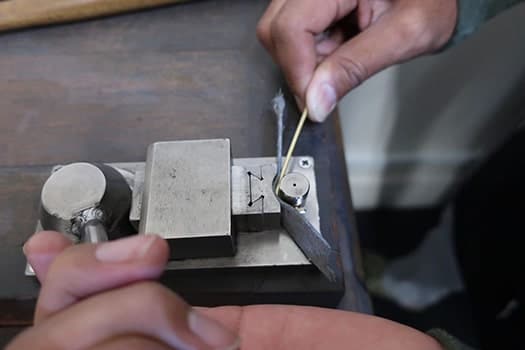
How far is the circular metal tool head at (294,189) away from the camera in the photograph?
1.46 ft

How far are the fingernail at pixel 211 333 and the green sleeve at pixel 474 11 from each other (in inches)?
19.8

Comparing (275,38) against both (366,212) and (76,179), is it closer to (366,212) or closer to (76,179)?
(76,179)

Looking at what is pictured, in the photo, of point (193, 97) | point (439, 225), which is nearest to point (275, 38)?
point (193, 97)

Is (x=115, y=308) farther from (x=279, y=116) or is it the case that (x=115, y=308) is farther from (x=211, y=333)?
(x=279, y=116)

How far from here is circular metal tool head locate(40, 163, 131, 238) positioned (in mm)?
413

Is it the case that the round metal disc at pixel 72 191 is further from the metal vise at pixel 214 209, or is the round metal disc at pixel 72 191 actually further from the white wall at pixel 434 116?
the white wall at pixel 434 116

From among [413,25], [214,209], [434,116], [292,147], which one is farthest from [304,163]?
[434,116]

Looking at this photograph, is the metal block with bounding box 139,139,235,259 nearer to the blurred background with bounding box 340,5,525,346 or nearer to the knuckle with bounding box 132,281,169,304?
the knuckle with bounding box 132,281,169,304

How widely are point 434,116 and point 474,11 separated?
0.39m

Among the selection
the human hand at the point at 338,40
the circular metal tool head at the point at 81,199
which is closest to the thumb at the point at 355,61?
the human hand at the point at 338,40

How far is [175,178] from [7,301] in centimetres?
19

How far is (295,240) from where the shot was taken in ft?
1.48

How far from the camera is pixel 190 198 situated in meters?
0.42

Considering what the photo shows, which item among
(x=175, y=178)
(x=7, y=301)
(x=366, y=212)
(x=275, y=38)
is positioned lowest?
(x=366, y=212)
